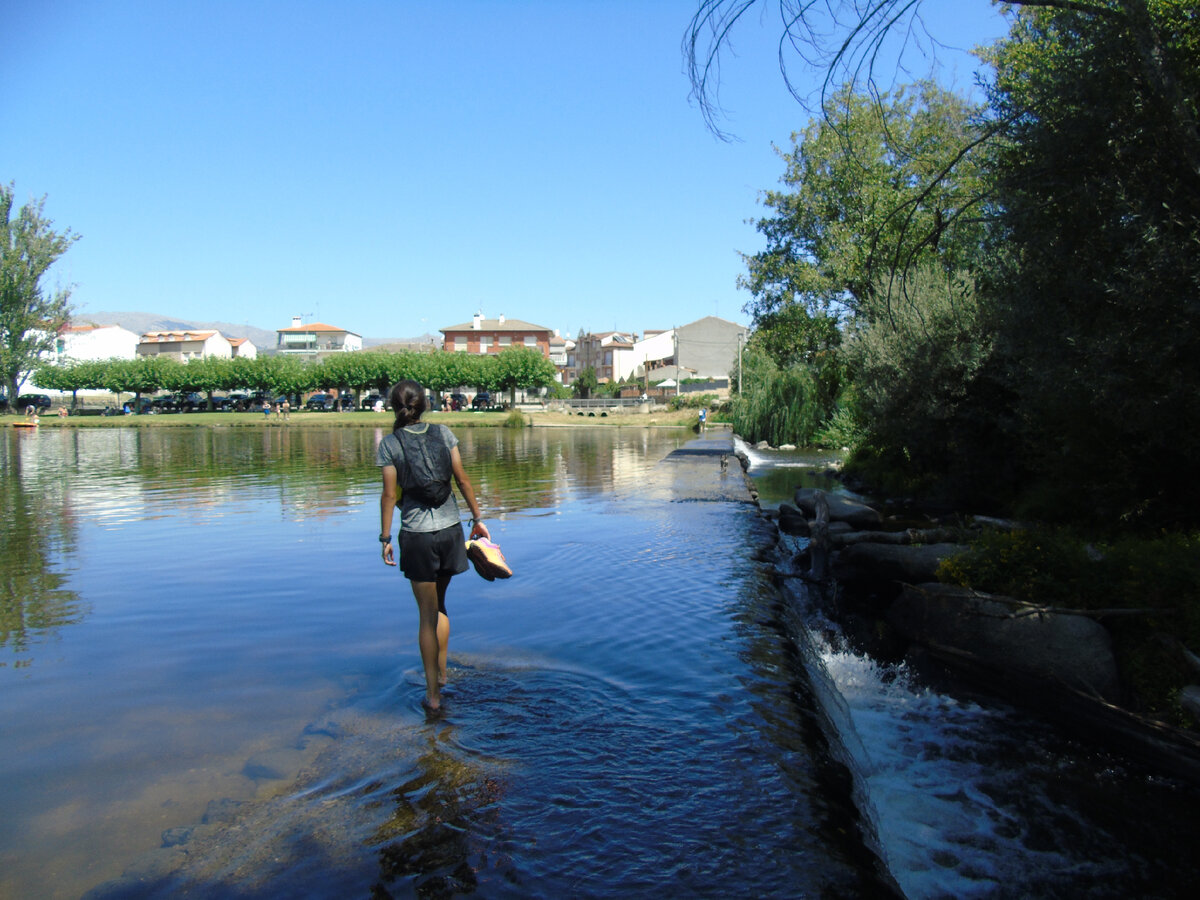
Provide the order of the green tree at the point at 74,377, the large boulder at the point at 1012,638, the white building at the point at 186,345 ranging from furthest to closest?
the white building at the point at 186,345
the green tree at the point at 74,377
the large boulder at the point at 1012,638

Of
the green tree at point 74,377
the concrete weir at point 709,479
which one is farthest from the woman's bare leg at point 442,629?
the green tree at point 74,377

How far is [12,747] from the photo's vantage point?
4828 millimetres

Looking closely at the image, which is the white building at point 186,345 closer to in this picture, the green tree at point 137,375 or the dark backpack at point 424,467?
the green tree at point 137,375

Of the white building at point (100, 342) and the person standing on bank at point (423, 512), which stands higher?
the white building at point (100, 342)

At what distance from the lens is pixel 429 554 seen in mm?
5195

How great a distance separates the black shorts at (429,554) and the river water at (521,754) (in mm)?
864

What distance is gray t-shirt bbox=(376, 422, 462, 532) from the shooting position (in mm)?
5160

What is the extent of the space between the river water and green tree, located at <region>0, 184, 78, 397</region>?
67348 millimetres

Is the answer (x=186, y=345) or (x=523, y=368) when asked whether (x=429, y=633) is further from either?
(x=186, y=345)

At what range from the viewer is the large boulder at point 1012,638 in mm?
6484

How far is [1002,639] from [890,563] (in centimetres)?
247

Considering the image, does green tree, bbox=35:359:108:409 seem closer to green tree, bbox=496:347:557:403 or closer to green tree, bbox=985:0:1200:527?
green tree, bbox=496:347:557:403

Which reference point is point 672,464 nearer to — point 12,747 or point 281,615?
point 281,615

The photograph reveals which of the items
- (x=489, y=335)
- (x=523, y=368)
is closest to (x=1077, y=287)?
(x=523, y=368)
